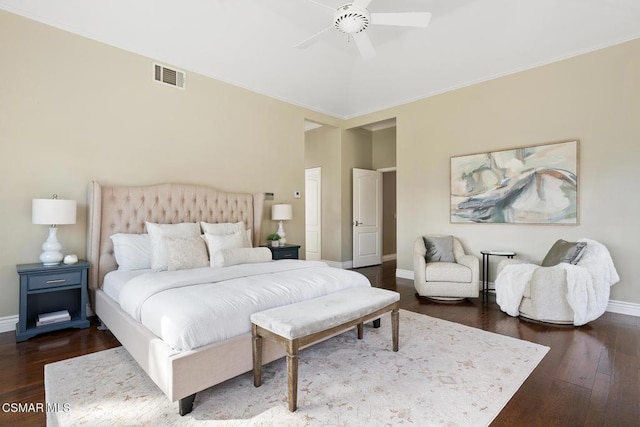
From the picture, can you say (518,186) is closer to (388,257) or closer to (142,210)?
(388,257)

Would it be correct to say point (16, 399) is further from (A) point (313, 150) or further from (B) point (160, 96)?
(A) point (313, 150)

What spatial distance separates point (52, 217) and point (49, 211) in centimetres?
6

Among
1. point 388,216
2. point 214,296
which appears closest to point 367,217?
point 388,216

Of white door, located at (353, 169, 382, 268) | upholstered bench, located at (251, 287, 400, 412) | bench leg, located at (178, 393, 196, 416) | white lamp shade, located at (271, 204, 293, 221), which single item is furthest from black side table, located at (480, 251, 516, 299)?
bench leg, located at (178, 393, 196, 416)

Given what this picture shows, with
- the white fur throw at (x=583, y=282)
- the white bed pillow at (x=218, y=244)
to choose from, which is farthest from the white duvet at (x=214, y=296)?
the white fur throw at (x=583, y=282)

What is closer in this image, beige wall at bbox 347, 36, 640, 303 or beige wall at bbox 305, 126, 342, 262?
beige wall at bbox 347, 36, 640, 303

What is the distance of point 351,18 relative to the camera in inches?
106

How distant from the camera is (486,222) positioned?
4895 mm

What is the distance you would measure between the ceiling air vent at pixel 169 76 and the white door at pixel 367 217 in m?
3.86

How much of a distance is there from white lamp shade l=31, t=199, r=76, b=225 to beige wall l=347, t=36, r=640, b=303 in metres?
4.95

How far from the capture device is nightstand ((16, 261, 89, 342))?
296cm

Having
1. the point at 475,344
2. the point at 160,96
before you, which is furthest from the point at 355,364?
the point at 160,96

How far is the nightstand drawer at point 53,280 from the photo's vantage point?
301 centimetres

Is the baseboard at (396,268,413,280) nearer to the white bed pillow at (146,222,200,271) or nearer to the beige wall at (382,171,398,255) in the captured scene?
the beige wall at (382,171,398,255)
